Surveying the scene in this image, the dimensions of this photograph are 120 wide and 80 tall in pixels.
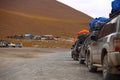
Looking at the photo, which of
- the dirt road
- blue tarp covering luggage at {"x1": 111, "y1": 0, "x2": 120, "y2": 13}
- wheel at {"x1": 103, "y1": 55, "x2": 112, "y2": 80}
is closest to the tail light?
wheel at {"x1": 103, "y1": 55, "x2": 112, "y2": 80}

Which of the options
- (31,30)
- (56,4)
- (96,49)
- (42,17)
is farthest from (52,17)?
(96,49)

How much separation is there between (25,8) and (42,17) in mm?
13083

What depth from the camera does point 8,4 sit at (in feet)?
490

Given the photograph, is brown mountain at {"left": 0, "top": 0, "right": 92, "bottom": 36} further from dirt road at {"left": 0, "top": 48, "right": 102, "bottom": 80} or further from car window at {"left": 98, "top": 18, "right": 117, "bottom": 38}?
car window at {"left": 98, "top": 18, "right": 117, "bottom": 38}

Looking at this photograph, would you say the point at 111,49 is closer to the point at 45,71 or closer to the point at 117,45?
the point at 117,45

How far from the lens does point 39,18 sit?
138750mm

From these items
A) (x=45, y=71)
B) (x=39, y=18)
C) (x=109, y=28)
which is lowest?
(x=45, y=71)

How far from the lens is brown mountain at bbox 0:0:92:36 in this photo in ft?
397

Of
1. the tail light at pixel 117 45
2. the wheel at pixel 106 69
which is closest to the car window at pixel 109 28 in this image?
the tail light at pixel 117 45

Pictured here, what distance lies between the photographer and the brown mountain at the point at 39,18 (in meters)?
121

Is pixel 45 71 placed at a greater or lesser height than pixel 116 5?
lesser

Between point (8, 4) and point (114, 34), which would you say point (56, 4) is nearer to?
point (8, 4)

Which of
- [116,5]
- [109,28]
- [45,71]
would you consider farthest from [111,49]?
[45,71]

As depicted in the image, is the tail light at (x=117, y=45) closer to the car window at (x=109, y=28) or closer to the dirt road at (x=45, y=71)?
the car window at (x=109, y=28)
